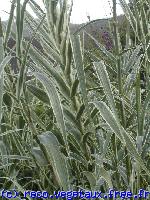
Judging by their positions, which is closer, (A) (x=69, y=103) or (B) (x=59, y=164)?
(B) (x=59, y=164)

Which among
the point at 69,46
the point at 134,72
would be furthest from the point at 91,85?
the point at 69,46

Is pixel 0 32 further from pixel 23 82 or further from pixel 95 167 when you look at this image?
pixel 95 167

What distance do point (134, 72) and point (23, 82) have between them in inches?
11.9

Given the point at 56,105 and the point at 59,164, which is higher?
the point at 56,105

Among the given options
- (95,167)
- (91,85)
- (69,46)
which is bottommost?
(95,167)

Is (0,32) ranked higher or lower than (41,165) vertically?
higher

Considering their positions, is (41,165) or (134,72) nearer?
(41,165)

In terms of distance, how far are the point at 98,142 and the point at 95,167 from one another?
0.36 ft

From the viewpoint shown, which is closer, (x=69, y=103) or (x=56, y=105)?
(x=56, y=105)

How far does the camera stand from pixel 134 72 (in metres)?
1.03

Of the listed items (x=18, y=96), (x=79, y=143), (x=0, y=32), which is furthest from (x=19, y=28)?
(x=79, y=143)

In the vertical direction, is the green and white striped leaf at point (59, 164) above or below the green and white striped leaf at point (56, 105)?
below

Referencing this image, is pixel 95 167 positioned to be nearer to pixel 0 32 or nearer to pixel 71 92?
pixel 71 92

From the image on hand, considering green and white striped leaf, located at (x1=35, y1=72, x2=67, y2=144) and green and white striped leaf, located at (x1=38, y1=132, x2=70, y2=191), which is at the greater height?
green and white striped leaf, located at (x1=35, y1=72, x2=67, y2=144)
